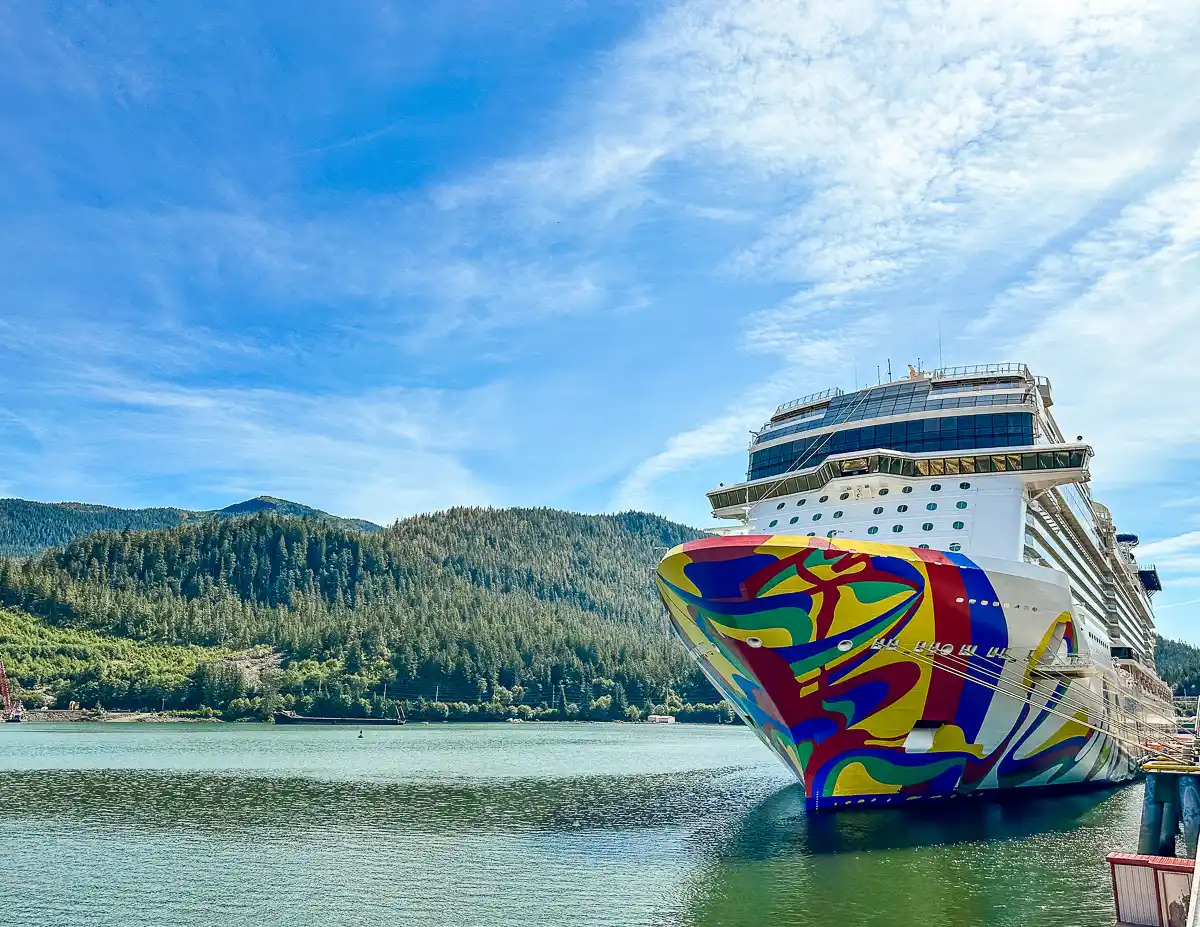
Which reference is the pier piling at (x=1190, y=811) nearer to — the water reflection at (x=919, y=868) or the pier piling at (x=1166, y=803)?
the pier piling at (x=1166, y=803)

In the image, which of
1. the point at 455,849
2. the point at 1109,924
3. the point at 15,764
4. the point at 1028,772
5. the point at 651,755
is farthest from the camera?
the point at 651,755

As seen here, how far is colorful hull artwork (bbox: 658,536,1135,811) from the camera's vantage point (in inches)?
923

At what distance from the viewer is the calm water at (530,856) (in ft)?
63.8

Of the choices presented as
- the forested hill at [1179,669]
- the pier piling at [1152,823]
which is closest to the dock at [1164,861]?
the pier piling at [1152,823]

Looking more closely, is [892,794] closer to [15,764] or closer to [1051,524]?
[1051,524]

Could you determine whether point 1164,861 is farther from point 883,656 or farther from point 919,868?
point 883,656

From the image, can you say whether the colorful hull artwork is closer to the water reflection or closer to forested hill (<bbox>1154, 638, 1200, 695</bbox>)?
the water reflection

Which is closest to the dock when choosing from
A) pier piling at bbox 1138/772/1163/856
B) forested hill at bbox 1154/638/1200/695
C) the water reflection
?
pier piling at bbox 1138/772/1163/856

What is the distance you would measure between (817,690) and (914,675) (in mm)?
2370

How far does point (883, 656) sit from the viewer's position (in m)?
24.2

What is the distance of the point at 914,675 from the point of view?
971 inches

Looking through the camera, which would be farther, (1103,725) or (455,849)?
(1103,725)

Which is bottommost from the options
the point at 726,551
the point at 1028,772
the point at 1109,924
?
the point at 1109,924

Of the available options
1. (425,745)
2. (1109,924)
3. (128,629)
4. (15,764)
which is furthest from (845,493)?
(128,629)
